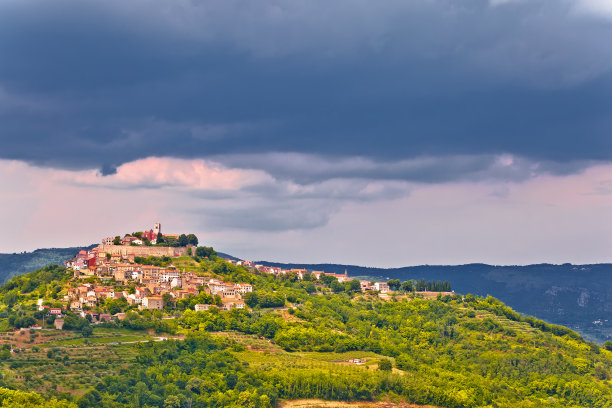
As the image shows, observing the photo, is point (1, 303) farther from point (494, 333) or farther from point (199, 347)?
point (494, 333)

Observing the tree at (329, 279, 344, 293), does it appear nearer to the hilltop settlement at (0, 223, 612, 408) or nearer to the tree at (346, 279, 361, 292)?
the tree at (346, 279, 361, 292)

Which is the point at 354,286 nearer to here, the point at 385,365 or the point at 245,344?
the point at 245,344

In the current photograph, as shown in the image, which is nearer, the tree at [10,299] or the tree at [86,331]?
the tree at [86,331]

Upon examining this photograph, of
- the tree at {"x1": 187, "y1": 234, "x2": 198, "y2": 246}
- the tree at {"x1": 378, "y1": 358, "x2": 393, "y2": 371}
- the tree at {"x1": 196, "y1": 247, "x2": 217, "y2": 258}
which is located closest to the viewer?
the tree at {"x1": 378, "y1": 358, "x2": 393, "y2": 371}

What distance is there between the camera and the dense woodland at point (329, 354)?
85.3 meters

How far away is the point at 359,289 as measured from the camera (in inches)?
6344

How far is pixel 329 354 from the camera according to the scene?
106375mm

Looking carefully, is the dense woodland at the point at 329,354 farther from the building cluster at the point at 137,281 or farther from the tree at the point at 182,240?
the tree at the point at 182,240

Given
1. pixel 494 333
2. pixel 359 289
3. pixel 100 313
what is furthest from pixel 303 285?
pixel 100 313

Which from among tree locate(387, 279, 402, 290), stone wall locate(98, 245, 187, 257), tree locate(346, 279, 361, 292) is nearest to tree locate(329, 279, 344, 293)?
tree locate(346, 279, 361, 292)

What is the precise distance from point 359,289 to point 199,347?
68.4 meters

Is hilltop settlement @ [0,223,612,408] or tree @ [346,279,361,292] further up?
tree @ [346,279,361,292]

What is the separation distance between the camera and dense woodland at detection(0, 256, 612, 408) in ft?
280

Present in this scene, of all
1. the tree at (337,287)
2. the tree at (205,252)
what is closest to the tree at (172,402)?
the tree at (205,252)
